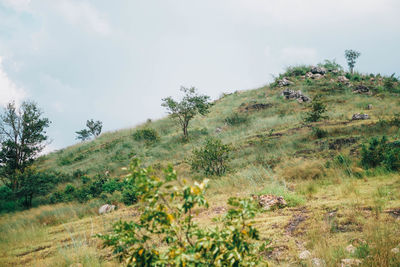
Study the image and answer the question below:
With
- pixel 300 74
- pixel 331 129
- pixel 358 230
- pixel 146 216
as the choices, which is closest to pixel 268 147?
pixel 331 129

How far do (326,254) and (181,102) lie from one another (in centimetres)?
1833

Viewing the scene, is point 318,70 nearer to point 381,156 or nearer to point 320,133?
point 320,133

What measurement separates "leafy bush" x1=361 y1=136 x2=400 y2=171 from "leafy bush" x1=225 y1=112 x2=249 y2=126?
14.0 metres

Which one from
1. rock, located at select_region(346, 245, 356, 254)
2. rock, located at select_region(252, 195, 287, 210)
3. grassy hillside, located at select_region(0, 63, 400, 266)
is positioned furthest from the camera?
rock, located at select_region(252, 195, 287, 210)

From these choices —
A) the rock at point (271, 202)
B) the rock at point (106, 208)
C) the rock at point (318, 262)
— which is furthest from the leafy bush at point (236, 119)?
the rock at point (318, 262)

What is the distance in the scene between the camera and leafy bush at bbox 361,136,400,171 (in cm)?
593

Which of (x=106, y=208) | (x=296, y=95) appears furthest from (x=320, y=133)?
(x=296, y=95)

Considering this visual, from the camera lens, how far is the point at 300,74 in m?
31.4

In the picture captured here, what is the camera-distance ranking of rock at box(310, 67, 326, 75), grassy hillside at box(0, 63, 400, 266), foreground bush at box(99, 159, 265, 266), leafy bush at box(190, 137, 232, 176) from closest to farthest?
foreground bush at box(99, 159, 265, 266), grassy hillside at box(0, 63, 400, 266), leafy bush at box(190, 137, 232, 176), rock at box(310, 67, 326, 75)

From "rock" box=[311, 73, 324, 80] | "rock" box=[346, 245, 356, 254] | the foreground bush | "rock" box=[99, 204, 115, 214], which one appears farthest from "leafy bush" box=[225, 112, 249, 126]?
the foreground bush

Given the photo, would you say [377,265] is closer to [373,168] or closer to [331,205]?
[331,205]

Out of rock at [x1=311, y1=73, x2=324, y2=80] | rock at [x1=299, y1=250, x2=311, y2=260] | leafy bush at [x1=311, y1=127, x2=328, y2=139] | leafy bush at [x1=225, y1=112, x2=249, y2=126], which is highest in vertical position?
rock at [x1=311, y1=73, x2=324, y2=80]

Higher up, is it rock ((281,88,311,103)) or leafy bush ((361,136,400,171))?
rock ((281,88,311,103))

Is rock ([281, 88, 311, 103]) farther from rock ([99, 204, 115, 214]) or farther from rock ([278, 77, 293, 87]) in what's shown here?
rock ([99, 204, 115, 214])
